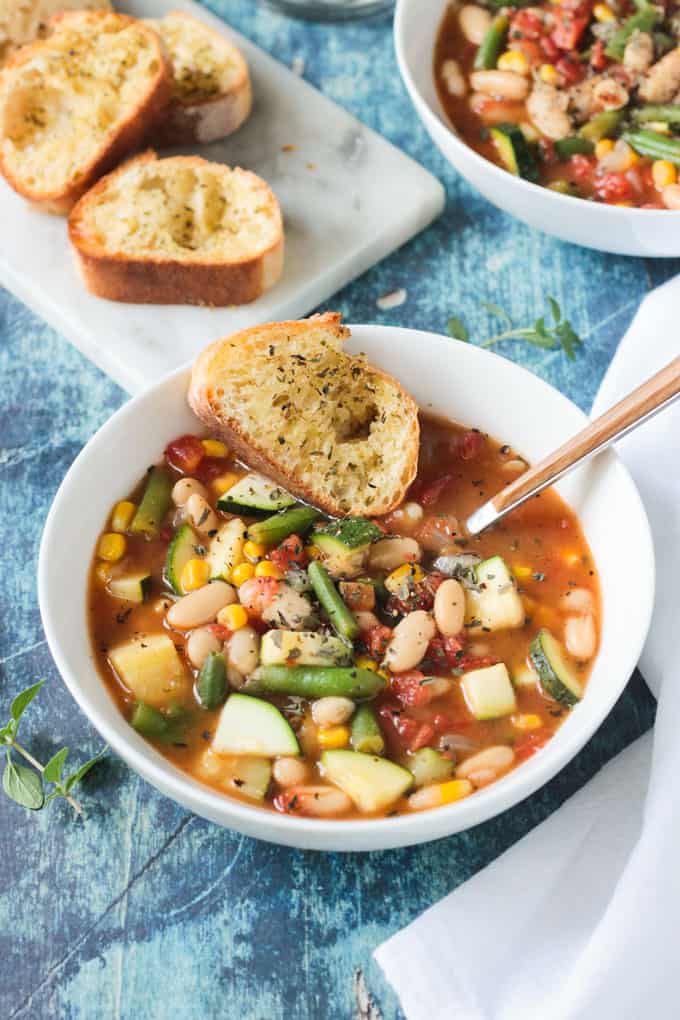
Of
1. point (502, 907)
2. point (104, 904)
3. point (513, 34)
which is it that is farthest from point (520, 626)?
point (513, 34)

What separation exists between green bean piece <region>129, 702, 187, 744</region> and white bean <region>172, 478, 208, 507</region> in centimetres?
62

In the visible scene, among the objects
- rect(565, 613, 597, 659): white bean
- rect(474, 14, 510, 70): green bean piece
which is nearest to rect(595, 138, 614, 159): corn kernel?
rect(474, 14, 510, 70): green bean piece

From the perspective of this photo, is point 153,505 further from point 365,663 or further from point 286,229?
point 286,229

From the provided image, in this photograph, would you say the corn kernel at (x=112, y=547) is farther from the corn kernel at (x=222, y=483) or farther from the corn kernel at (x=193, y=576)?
the corn kernel at (x=222, y=483)

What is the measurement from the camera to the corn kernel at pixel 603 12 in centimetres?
443

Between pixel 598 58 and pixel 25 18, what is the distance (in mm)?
2161

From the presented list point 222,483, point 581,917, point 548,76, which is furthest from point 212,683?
point 548,76

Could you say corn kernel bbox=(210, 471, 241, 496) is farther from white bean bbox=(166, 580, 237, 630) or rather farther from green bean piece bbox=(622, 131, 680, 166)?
green bean piece bbox=(622, 131, 680, 166)

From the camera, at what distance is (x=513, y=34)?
4426 millimetres

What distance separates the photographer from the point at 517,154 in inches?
162

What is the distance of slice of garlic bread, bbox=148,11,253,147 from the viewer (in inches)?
175

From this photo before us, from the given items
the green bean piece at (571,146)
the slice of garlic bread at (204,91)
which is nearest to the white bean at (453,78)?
the green bean piece at (571,146)

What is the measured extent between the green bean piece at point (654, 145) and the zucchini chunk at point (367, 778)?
243 cm

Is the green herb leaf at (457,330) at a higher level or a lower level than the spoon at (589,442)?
lower
